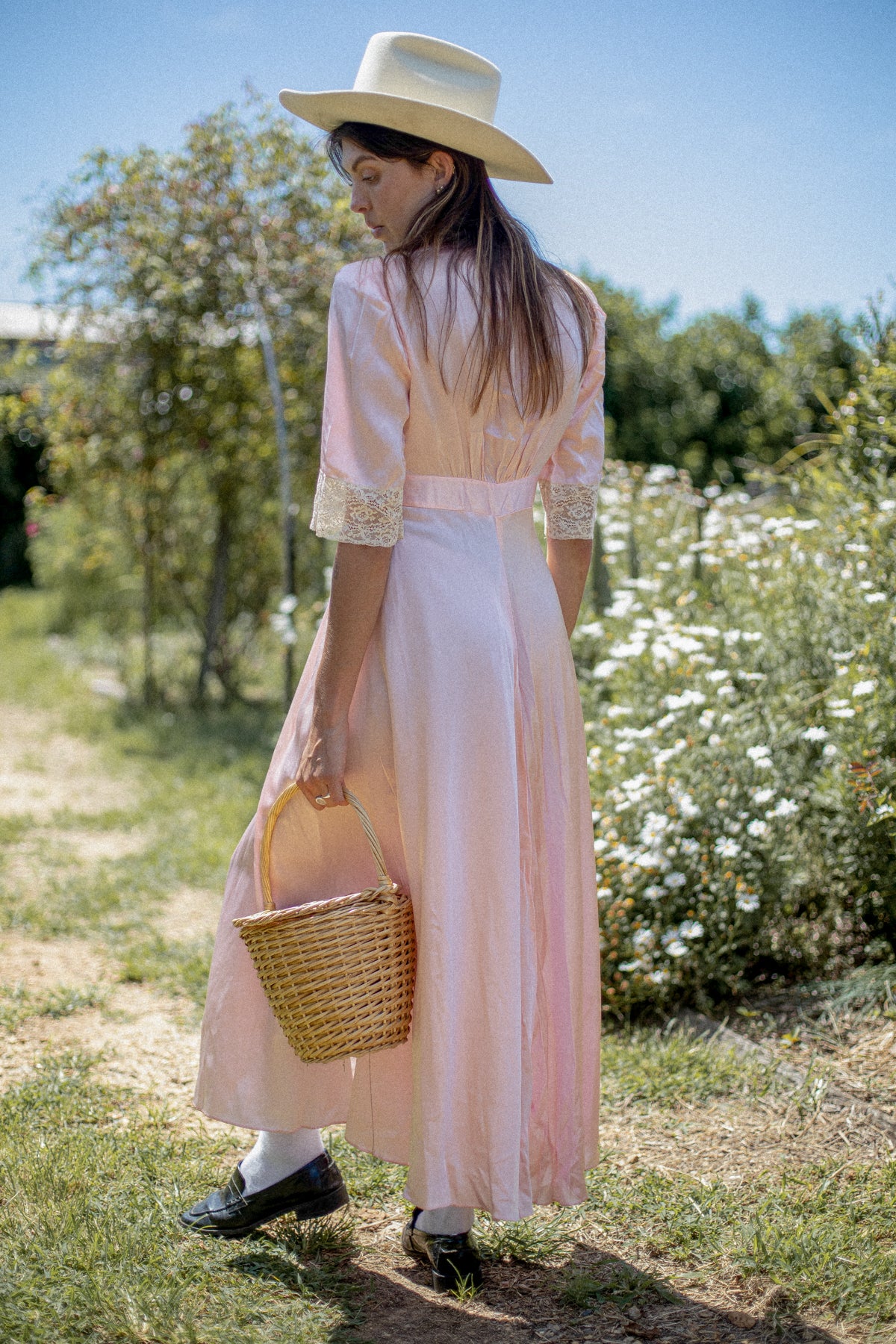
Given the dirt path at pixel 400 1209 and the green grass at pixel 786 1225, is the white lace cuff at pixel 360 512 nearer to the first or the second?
the dirt path at pixel 400 1209

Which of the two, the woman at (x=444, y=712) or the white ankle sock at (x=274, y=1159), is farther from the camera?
the white ankle sock at (x=274, y=1159)

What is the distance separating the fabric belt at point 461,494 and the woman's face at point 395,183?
35 cm

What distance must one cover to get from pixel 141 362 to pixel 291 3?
337 cm

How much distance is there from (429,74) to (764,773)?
1.92 metres

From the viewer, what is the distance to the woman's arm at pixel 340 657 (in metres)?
1.71

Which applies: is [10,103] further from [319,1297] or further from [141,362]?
[319,1297]

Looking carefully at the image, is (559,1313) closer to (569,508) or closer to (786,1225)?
(786,1225)

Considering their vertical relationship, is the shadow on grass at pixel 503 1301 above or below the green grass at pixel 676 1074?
below

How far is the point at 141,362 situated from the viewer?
21.9 ft

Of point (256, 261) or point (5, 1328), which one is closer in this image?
point (5, 1328)

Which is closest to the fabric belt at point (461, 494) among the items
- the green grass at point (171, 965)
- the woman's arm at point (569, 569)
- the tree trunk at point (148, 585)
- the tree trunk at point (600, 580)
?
the woman's arm at point (569, 569)

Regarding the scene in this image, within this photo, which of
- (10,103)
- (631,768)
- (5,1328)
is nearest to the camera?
(5,1328)

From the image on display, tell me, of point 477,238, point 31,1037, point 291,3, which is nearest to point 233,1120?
point 31,1037

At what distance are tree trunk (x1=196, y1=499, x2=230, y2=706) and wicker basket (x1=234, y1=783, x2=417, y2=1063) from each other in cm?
578
